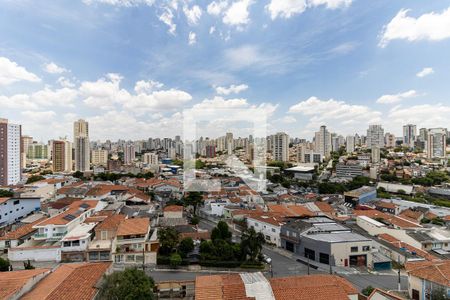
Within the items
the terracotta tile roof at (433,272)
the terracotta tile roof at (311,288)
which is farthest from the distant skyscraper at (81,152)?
the terracotta tile roof at (433,272)

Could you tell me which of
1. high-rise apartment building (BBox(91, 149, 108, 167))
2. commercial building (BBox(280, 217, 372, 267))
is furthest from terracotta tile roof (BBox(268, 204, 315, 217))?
high-rise apartment building (BBox(91, 149, 108, 167))

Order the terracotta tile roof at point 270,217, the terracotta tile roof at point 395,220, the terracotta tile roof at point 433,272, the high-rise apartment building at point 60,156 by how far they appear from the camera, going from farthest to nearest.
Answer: the high-rise apartment building at point 60,156 → the terracotta tile roof at point 395,220 → the terracotta tile roof at point 270,217 → the terracotta tile roof at point 433,272

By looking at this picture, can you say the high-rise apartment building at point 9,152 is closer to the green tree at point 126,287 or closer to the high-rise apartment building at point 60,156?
the high-rise apartment building at point 60,156

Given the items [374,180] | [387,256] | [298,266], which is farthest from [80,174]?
[374,180]

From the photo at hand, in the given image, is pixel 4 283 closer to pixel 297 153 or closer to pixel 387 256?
pixel 387 256

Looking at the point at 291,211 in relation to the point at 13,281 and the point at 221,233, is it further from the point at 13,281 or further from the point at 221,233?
the point at 13,281

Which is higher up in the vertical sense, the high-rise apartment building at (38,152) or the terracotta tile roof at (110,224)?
the high-rise apartment building at (38,152)

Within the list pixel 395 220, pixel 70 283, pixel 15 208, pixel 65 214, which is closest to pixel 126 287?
pixel 70 283
